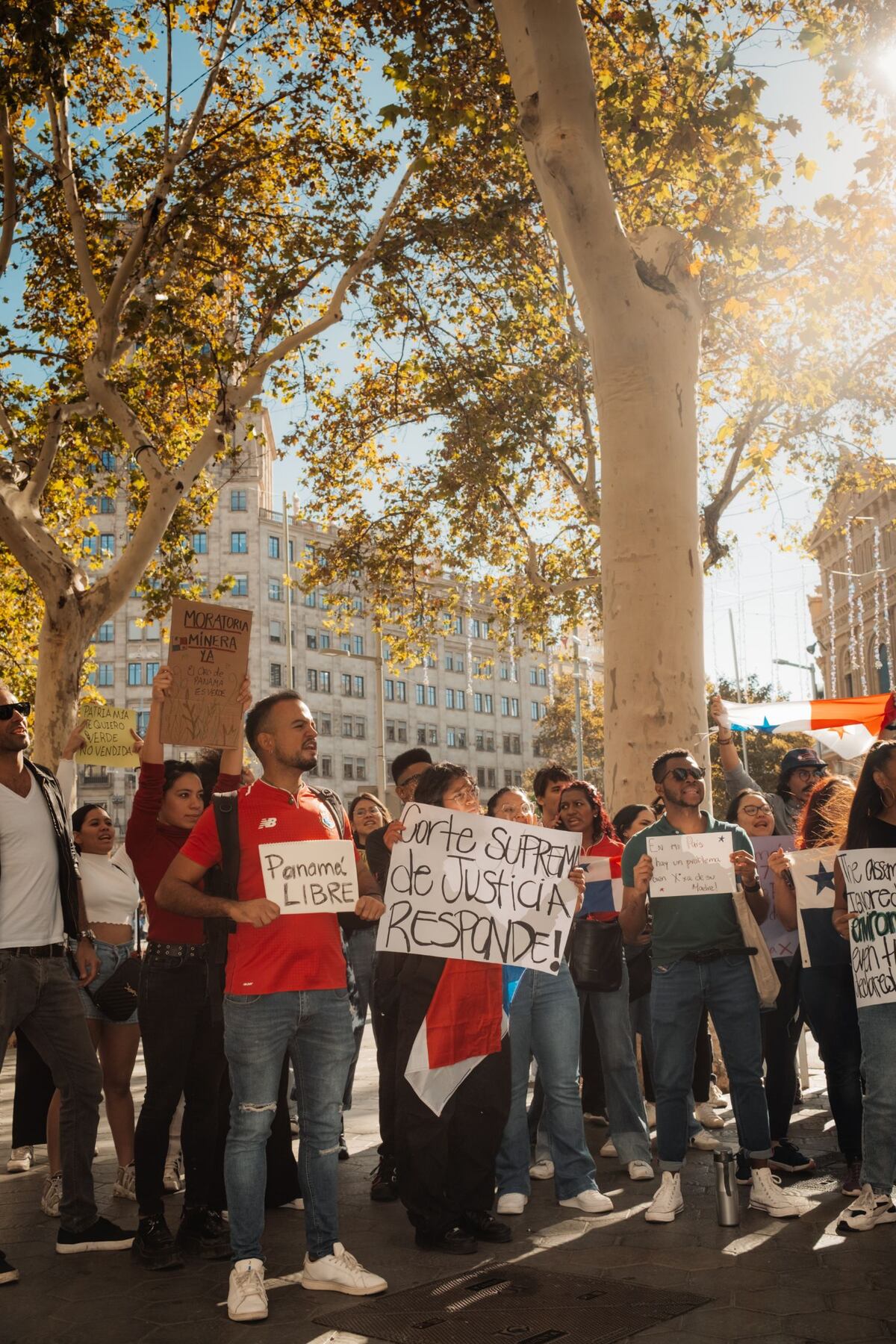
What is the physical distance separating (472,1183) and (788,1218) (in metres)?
1.47

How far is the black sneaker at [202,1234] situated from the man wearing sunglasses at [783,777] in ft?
13.7

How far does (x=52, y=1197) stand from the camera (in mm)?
6711

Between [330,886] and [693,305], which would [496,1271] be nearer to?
[330,886]

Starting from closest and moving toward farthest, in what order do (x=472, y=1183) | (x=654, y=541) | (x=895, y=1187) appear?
(x=472, y=1183), (x=895, y=1187), (x=654, y=541)

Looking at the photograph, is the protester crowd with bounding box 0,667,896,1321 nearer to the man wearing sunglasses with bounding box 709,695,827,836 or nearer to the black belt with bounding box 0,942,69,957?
the black belt with bounding box 0,942,69,957

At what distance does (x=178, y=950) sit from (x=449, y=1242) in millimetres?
1763

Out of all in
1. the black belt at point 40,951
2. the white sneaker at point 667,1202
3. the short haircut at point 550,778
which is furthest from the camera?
the short haircut at point 550,778

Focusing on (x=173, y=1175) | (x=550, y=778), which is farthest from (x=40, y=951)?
(x=550, y=778)

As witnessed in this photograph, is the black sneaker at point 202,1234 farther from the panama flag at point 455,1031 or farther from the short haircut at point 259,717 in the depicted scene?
the short haircut at point 259,717

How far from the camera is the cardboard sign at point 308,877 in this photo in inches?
201

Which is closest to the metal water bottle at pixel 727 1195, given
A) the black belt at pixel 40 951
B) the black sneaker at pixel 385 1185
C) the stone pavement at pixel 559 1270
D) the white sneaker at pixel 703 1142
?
the stone pavement at pixel 559 1270

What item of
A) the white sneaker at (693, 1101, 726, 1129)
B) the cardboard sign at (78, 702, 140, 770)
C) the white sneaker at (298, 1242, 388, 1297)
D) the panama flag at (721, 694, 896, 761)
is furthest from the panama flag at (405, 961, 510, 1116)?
the panama flag at (721, 694, 896, 761)

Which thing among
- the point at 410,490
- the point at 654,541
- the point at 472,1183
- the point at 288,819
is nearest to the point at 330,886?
the point at 288,819

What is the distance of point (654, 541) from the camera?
422 inches
